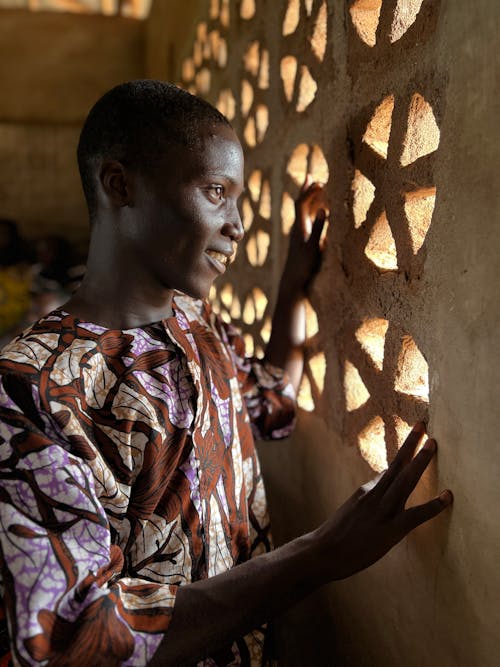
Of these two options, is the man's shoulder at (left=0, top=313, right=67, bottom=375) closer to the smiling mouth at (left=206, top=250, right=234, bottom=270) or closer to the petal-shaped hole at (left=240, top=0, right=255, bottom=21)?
the smiling mouth at (left=206, top=250, right=234, bottom=270)

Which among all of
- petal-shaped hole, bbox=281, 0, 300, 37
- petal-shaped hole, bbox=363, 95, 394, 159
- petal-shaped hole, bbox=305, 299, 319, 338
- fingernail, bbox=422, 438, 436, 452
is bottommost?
fingernail, bbox=422, 438, 436, 452

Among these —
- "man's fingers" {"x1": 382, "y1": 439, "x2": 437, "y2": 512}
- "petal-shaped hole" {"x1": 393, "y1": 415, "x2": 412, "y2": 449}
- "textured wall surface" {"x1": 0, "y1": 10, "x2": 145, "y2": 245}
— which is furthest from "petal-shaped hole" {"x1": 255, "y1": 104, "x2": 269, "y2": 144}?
"textured wall surface" {"x1": 0, "y1": 10, "x2": 145, "y2": 245}

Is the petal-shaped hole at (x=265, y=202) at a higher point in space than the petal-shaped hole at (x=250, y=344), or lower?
higher

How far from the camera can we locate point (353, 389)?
43.4 inches

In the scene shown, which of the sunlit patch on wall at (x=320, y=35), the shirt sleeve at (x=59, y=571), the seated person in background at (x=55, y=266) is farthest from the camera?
the seated person in background at (x=55, y=266)

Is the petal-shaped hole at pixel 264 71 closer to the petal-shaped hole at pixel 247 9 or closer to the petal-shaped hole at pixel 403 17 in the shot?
the petal-shaped hole at pixel 247 9

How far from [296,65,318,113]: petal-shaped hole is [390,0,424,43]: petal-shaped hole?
0.36 m

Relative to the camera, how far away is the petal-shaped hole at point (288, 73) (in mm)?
1373

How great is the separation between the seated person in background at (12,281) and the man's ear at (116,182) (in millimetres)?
2712

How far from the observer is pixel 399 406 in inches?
36.1

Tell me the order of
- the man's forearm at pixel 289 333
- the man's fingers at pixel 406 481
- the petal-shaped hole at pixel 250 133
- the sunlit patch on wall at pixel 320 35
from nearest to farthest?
1. the man's fingers at pixel 406 481
2. the sunlit patch on wall at pixel 320 35
3. the man's forearm at pixel 289 333
4. the petal-shaped hole at pixel 250 133

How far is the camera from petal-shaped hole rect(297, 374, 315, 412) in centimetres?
134

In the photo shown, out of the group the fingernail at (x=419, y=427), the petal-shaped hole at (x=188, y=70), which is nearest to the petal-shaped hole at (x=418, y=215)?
the fingernail at (x=419, y=427)

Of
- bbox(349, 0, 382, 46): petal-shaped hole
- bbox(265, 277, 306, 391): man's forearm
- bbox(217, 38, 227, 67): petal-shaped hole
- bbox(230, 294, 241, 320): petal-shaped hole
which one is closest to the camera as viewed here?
bbox(349, 0, 382, 46): petal-shaped hole
